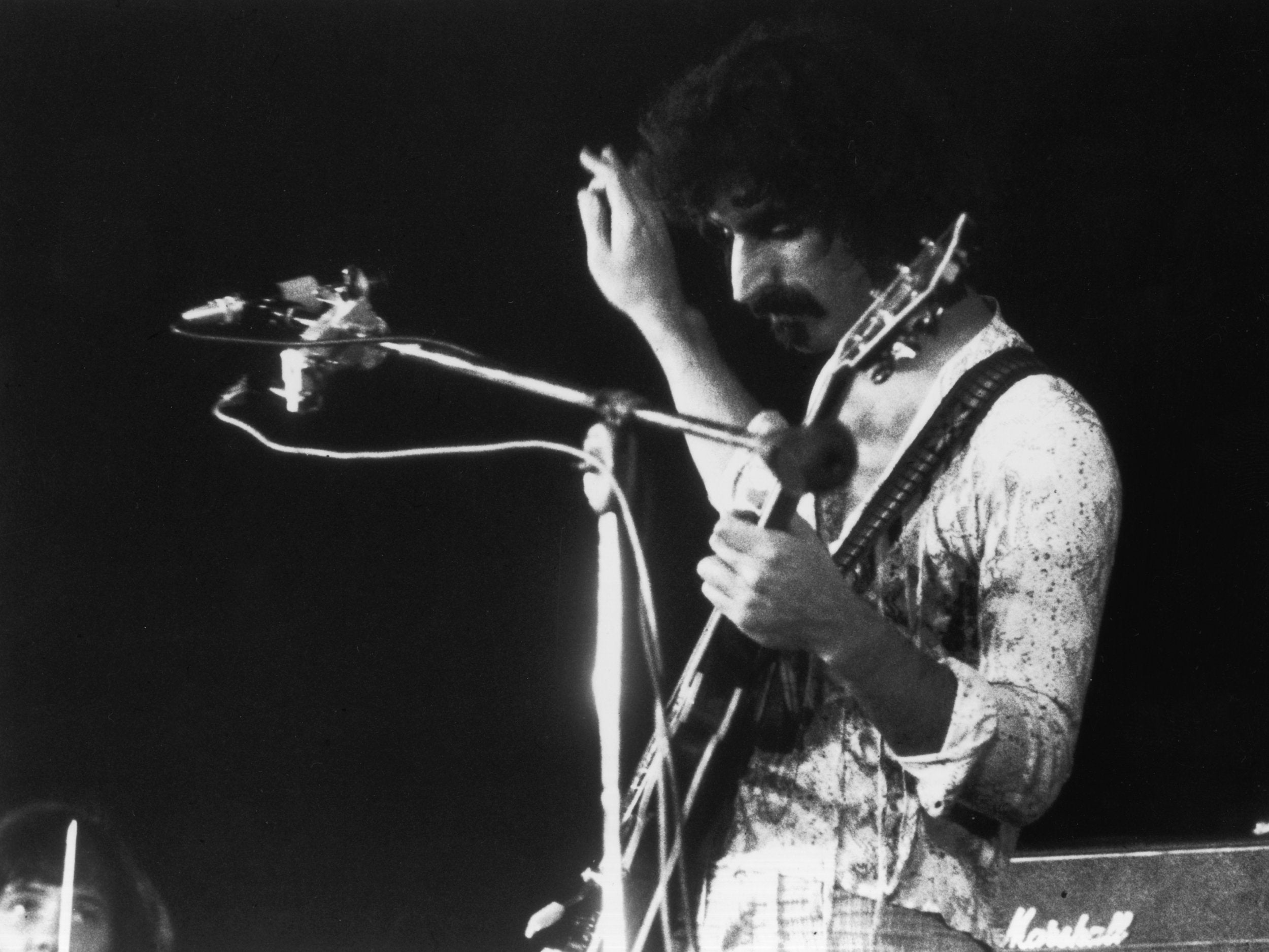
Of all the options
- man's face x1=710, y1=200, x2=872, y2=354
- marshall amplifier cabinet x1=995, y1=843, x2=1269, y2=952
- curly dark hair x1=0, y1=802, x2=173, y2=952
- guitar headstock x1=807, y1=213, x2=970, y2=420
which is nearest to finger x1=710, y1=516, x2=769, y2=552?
guitar headstock x1=807, y1=213, x2=970, y2=420

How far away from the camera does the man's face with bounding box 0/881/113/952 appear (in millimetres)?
1429

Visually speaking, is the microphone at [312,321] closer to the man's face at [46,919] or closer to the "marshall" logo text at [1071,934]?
the man's face at [46,919]

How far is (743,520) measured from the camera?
1.06 m

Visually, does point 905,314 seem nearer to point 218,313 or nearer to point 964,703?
point 964,703

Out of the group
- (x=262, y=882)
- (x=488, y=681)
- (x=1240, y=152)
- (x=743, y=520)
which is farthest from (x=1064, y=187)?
(x=262, y=882)

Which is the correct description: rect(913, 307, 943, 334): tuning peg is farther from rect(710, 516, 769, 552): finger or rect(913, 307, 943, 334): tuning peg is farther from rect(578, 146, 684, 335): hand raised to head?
rect(578, 146, 684, 335): hand raised to head

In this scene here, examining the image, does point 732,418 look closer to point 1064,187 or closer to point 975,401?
point 975,401

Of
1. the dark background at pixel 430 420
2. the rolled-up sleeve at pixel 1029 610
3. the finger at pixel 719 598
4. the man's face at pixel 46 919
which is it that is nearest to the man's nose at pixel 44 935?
the man's face at pixel 46 919

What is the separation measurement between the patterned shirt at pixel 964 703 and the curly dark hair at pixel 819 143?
216 mm

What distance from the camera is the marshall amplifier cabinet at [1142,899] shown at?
1461mm

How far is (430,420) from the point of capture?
4.82 ft

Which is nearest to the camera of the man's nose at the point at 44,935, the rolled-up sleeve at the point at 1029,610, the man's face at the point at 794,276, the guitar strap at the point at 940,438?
the rolled-up sleeve at the point at 1029,610

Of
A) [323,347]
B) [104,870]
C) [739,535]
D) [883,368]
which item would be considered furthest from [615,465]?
[104,870]

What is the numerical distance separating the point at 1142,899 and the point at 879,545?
65 centimetres
